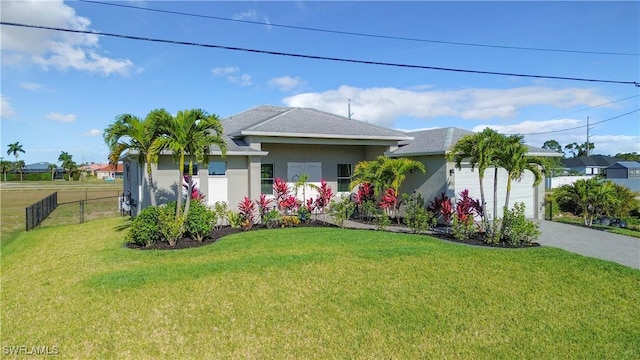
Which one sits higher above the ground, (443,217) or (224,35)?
(224,35)

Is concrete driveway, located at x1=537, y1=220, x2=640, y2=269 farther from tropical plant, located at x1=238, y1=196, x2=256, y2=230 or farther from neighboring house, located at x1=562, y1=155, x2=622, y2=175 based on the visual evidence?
neighboring house, located at x1=562, y1=155, x2=622, y2=175

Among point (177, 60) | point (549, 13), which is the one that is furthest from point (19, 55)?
point (549, 13)

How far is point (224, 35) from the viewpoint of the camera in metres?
11.5

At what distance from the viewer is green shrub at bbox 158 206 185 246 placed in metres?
10.7

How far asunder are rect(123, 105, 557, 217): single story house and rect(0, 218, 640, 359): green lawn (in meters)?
5.16

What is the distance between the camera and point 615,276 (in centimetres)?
778

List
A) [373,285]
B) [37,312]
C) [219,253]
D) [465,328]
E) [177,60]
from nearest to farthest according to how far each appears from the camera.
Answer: [465,328], [37,312], [373,285], [219,253], [177,60]

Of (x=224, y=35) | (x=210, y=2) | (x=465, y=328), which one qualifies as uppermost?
(x=210, y=2)

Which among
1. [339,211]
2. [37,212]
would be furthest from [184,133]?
[37,212]

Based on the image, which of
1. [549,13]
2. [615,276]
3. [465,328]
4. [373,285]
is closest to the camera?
[465,328]

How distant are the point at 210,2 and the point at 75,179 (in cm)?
9114

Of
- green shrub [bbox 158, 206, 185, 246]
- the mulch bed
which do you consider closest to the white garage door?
the mulch bed

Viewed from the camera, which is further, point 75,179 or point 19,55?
point 75,179

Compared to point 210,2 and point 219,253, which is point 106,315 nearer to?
point 219,253
